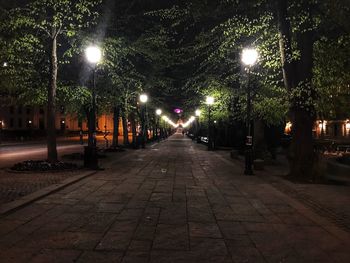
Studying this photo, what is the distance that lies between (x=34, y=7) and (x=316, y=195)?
515 inches

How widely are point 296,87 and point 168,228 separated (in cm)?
952

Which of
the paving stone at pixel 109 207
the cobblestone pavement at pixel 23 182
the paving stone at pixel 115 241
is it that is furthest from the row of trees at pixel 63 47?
the paving stone at pixel 115 241

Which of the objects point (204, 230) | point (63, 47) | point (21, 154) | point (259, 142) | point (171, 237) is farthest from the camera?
point (21, 154)

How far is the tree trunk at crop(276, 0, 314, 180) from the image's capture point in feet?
55.7

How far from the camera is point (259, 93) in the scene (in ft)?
82.2

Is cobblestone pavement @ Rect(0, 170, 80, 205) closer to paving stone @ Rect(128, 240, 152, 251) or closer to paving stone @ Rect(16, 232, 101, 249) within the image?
paving stone @ Rect(16, 232, 101, 249)

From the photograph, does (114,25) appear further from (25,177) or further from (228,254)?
(228,254)

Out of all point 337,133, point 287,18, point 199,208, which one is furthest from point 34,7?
point 337,133

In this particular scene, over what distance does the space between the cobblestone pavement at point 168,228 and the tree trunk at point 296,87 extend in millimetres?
3841

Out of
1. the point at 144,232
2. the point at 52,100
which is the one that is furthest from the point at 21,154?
the point at 144,232

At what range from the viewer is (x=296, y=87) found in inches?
659

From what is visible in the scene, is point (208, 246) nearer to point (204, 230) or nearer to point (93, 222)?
point (204, 230)

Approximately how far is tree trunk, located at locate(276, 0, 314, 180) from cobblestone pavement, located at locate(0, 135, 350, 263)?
384cm

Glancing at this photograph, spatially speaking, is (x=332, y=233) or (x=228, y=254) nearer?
(x=228, y=254)
